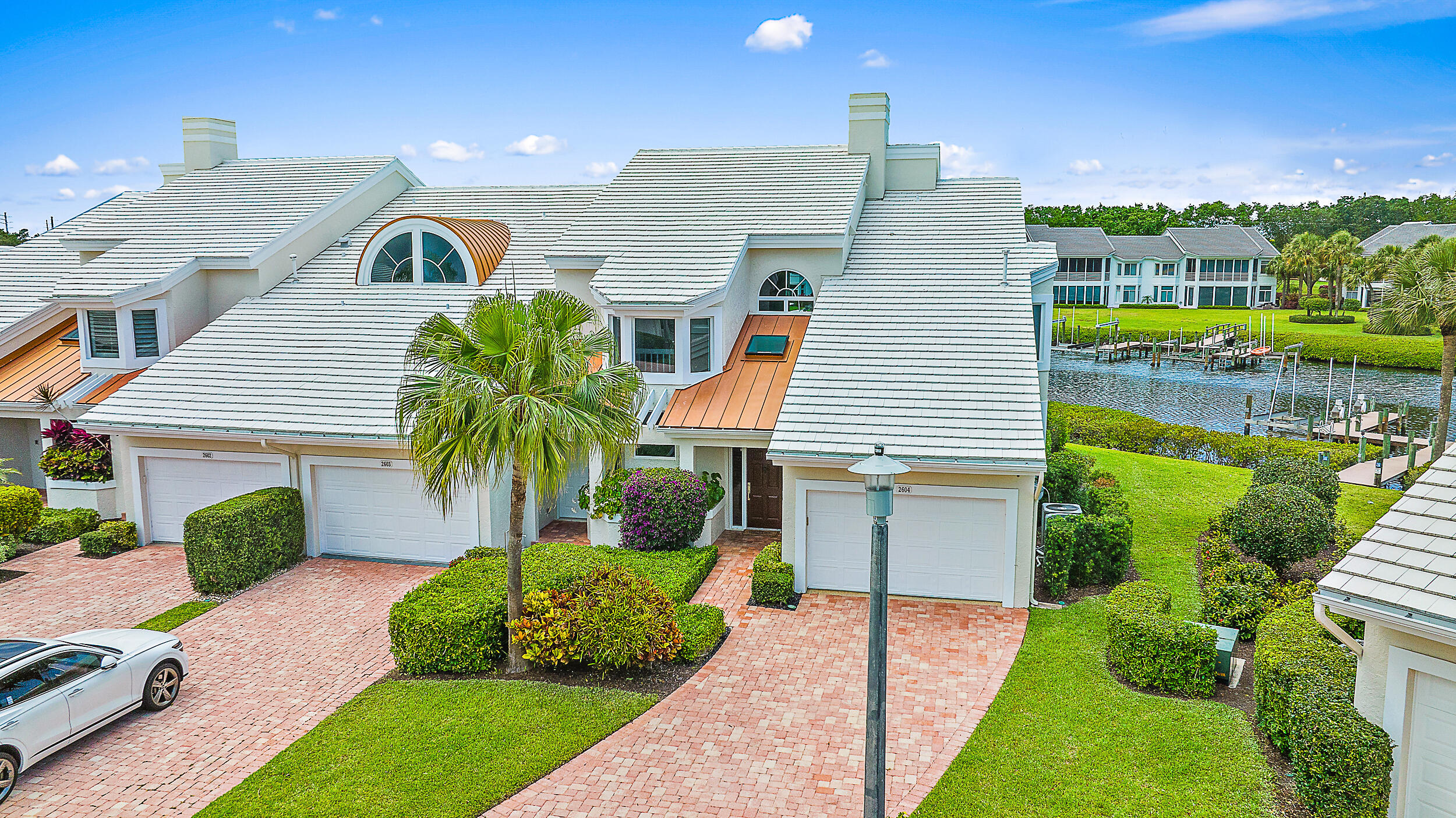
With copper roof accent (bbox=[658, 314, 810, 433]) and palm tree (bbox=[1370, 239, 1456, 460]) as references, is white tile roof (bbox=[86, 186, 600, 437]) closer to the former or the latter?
copper roof accent (bbox=[658, 314, 810, 433])

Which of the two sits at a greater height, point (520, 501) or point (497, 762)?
point (520, 501)

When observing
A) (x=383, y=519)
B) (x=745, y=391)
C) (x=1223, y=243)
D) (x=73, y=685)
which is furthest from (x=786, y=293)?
(x=1223, y=243)

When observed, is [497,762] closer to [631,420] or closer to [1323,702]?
[631,420]

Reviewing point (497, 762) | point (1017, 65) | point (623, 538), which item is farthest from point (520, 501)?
point (1017, 65)

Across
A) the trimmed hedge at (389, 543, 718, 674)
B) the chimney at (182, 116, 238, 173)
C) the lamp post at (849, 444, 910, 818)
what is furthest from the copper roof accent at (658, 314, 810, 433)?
the chimney at (182, 116, 238, 173)

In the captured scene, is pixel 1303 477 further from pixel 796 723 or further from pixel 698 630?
pixel 698 630
